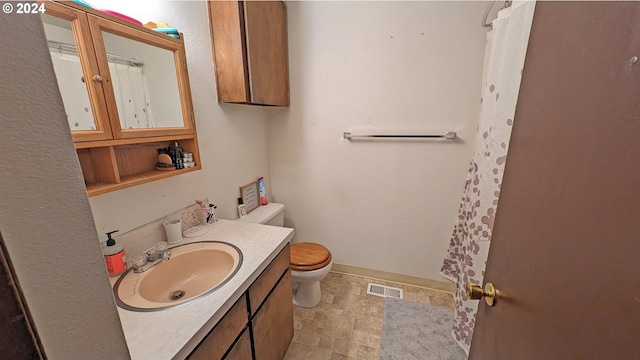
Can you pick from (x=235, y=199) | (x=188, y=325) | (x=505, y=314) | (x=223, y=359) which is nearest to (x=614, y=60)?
(x=505, y=314)

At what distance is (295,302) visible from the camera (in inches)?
74.4

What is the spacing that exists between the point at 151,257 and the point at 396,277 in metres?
1.79

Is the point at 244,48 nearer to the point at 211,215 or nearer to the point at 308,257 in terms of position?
the point at 211,215

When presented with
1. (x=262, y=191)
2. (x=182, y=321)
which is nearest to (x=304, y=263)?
(x=262, y=191)

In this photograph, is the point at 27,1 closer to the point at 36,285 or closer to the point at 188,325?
the point at 36,285

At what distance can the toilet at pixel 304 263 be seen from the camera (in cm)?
169

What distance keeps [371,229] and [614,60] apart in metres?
1.82

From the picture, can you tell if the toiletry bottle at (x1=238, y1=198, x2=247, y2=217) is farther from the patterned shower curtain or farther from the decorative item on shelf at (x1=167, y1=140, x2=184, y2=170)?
the patterned shower curtain

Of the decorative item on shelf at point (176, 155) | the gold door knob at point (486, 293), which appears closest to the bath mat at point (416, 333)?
the gold door knob at point (486, 293)

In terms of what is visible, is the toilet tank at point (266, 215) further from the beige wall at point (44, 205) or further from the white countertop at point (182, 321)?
the beige wall at point (44, 205)

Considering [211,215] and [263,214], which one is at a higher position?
[211,215]

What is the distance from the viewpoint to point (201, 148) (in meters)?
1.42

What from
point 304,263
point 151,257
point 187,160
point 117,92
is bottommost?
point 304,263

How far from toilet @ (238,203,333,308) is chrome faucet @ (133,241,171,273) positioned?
24.6 inches
